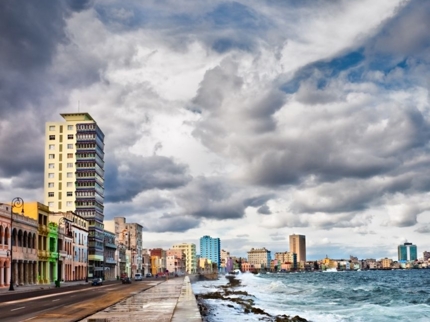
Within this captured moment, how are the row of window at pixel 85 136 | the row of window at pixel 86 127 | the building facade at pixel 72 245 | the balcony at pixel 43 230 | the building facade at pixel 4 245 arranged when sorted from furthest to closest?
the row of window at pixel 86 127, the row of window at pixel 85 136, the building facade at pixel 72 245, the balcony at pixel 43 230, the building facade at pixel 4 245

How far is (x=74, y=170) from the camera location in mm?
158500

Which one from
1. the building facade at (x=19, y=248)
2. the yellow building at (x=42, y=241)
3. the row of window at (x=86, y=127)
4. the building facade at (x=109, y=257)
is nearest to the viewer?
the building facade at (x=19, y=248)

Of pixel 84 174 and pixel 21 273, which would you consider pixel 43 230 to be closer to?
pixel 21 273

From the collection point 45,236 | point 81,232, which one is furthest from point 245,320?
point 81,232

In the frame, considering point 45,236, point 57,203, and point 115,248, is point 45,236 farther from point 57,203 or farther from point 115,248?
point 115,248

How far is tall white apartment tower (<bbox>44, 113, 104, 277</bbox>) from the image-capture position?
157 metres

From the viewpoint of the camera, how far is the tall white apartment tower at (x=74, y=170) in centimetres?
15675

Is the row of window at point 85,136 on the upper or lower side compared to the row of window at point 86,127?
lower

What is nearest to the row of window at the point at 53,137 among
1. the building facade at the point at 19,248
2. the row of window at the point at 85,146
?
the row of window at the point at 85,146

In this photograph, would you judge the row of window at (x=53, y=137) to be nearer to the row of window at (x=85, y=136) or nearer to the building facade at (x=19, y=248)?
the row of window at (x=85, y=136)

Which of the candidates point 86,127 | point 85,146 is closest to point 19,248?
point 85,146

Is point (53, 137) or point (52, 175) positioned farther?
point (53, 137)

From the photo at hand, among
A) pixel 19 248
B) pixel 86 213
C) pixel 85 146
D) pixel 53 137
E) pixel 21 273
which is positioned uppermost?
pixel 53 137

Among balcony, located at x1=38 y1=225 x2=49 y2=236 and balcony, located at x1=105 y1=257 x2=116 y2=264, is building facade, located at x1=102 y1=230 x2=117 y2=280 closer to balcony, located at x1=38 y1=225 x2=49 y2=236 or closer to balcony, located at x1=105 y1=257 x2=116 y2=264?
balcony, located at x1=105 y1=257 x2=116 y2=264
